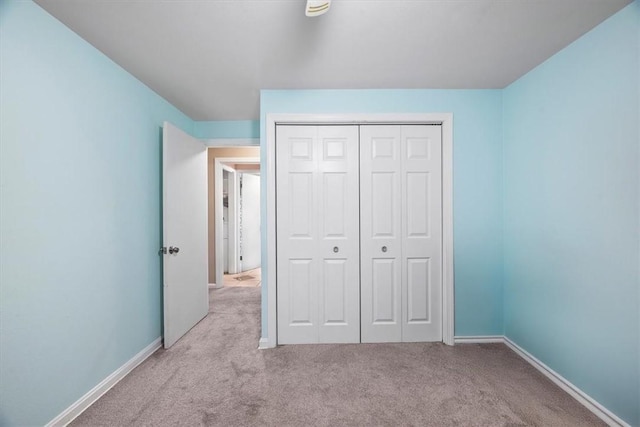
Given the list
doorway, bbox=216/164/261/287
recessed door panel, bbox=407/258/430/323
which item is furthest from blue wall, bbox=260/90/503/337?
doorway, bbox=216/164/261/287

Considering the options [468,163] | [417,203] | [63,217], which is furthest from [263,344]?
[468,163]

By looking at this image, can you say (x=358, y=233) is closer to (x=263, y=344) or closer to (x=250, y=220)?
(x=263, y=344)

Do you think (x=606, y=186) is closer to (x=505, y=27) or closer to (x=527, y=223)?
(x=527, y=223)

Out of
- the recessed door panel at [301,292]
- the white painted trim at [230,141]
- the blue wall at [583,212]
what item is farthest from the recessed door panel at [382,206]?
the white painted trim at [230,141]

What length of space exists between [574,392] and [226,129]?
158 inches

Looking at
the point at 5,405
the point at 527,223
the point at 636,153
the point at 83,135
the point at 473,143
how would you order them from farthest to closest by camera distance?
1. the point at 473,143
2. the point at 527,223
3. the point at 83,135
4. the point at 636,153
5. the point at 5,405

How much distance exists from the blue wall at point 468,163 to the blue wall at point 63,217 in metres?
1.10

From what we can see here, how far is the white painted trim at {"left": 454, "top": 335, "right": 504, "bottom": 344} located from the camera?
7.79 feet

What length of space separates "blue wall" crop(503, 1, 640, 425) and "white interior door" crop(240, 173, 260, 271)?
4.65 metres

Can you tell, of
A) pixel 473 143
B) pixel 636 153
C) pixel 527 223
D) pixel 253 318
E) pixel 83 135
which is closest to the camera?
pixel 636 153

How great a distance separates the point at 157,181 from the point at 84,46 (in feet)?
3.62

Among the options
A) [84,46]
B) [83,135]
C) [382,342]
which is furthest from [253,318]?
[84,46]

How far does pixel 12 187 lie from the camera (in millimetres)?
1258

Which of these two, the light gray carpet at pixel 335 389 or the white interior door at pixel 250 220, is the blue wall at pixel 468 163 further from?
the white interior door at pixel 250 220
